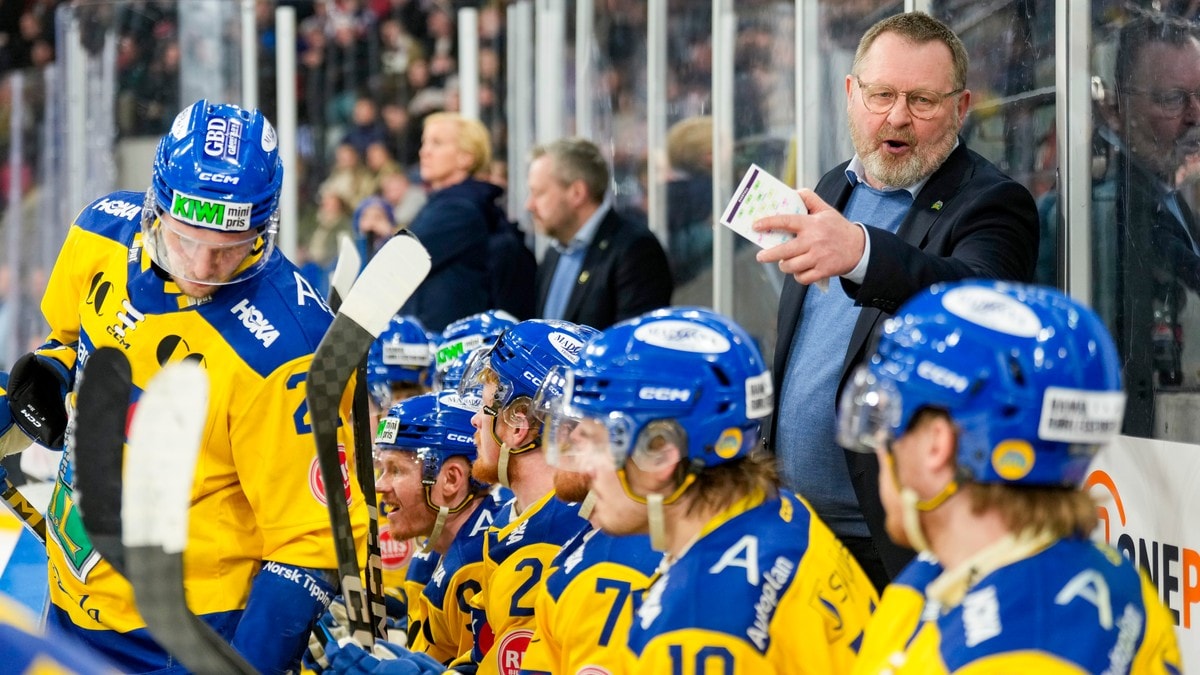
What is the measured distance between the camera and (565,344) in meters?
2.75

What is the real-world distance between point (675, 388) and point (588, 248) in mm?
3054

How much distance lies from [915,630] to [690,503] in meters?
0.40

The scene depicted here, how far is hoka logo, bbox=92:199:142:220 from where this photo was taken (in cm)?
243

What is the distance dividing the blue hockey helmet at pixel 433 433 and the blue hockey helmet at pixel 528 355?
0.38 m

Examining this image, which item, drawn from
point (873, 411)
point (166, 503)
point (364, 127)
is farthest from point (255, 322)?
point (364, 127)

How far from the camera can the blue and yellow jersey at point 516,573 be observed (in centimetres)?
251

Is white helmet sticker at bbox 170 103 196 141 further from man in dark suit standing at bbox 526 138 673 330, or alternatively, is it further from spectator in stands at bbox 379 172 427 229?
spectator in stands at bbox 379 172 427 229

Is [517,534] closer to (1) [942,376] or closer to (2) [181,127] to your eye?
(2) [181,127]

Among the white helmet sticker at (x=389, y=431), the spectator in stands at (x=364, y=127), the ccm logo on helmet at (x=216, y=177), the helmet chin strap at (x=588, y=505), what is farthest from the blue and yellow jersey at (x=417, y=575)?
the spectator in stands at (x=364, y=127)

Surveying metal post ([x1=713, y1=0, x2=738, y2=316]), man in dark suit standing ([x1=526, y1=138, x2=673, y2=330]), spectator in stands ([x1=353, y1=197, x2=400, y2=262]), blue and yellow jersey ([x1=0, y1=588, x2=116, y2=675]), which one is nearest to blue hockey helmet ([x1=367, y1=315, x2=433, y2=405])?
man in dark suit standing ([x1=526, y1=138, x2=673, y2=330])

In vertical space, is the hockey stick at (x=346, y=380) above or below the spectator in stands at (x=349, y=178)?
below

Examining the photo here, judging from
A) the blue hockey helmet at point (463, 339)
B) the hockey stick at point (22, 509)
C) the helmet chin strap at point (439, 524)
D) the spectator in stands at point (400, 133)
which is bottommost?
the helmet chin strap at point (439, 524)

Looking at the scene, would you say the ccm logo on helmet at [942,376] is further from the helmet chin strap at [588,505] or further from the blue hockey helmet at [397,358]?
the blue hockey helmet at [397,358]

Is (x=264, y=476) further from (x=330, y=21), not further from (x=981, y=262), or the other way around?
(x=330, y=21)
